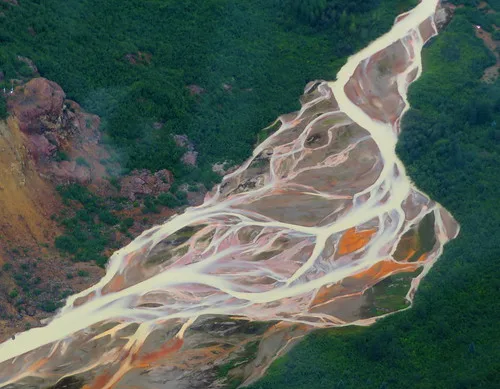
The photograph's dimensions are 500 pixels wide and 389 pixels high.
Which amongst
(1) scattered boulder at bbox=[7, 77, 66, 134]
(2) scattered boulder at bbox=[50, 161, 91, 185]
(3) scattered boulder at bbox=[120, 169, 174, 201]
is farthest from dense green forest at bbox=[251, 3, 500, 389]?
(1) scattered boulder at bbox=[7, 77, 66, 134]

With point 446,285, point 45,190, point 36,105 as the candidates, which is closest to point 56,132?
point 36,105

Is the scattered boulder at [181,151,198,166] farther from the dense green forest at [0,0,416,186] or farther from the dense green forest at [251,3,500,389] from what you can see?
the dense green forest at [251,3,500,389]

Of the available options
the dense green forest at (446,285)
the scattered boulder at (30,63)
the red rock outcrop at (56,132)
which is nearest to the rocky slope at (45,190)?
the red rock outcrop at (56,132)

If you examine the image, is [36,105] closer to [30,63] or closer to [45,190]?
[30,63]

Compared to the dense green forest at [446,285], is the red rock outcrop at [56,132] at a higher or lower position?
higher

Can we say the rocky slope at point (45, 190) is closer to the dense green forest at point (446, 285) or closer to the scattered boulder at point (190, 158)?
the scattered boulder at point (190, 158)

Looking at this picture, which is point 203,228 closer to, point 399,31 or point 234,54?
point 234,54

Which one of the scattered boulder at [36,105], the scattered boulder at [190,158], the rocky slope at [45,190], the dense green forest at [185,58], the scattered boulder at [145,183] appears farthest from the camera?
the scattered boulder at [190,158]
